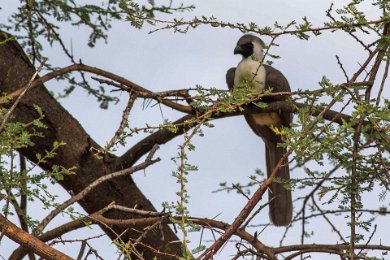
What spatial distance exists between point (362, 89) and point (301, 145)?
550mm

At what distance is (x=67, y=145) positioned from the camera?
455 cm

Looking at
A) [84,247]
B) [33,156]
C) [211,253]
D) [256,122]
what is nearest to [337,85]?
[211,253]

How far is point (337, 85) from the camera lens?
295 cm

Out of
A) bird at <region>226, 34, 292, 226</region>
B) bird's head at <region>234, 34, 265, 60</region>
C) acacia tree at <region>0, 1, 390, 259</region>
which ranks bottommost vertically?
acacia tree at <region>0, 1, 390, 259</region>

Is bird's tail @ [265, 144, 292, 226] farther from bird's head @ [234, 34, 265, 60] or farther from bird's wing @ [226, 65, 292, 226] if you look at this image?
bird's head @ [234, 34, 265, 60]

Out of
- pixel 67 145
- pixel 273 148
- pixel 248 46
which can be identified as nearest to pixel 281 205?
pixel 273 148

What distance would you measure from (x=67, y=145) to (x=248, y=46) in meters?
1.68

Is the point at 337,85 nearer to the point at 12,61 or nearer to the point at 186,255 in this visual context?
the point at 186,255

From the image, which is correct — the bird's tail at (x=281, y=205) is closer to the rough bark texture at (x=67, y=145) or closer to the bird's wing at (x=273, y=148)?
the bird's wing at (x=273, y=148)

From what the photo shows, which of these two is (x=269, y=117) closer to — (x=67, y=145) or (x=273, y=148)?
(x=273, y=148)

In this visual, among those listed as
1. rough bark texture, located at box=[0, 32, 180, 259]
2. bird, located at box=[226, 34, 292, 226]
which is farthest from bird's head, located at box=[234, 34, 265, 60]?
rough bark texture, located at box=[0, 32, 180, 259]

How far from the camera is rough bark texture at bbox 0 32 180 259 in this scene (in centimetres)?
450

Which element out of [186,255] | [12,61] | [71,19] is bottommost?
[186,255]

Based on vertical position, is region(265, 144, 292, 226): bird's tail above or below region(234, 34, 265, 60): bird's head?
below
